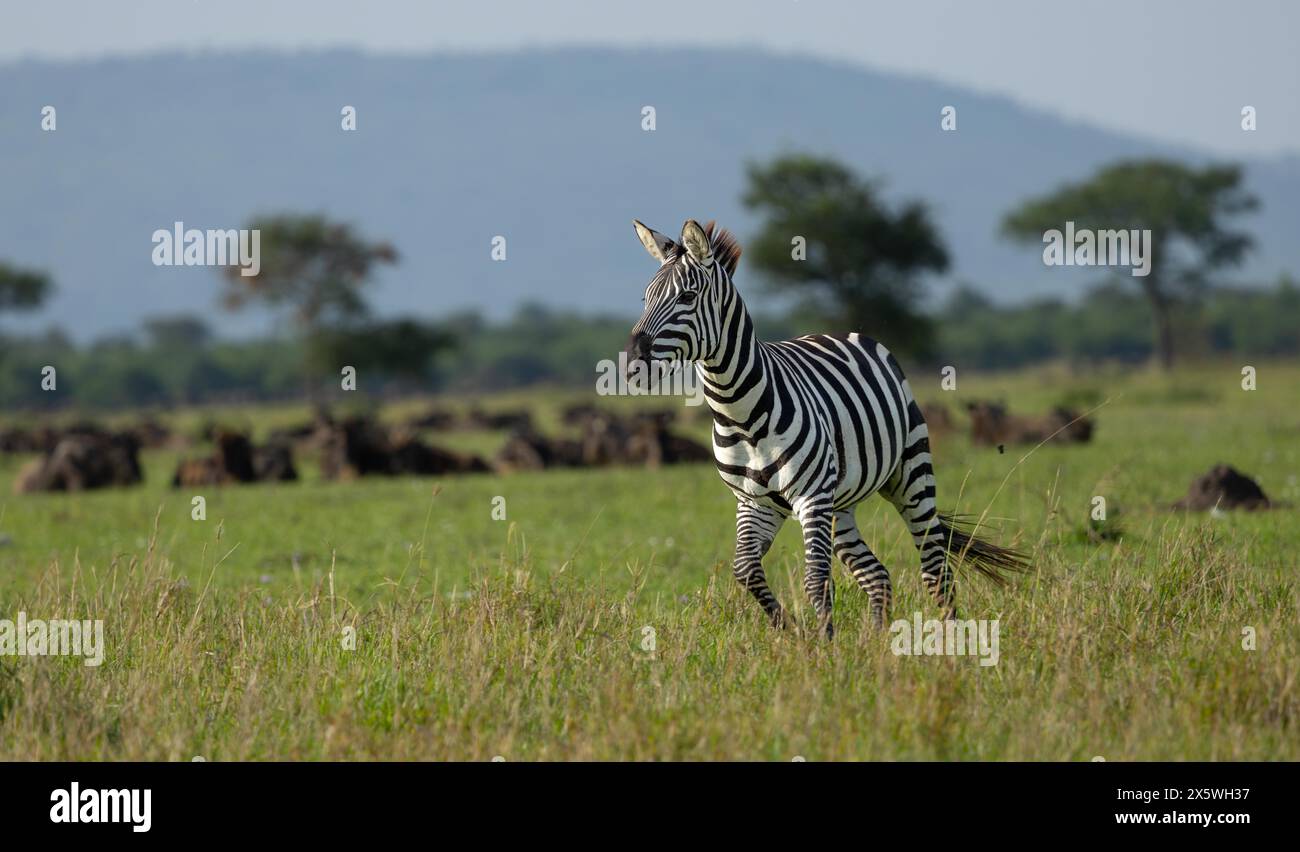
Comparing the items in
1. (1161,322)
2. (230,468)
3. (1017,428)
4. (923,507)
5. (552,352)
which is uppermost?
(552,352)

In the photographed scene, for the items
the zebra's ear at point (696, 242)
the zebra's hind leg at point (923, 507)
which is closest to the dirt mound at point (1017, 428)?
the zebra's hind leg at point (923, 507)

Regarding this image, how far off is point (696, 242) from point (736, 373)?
0.67 m

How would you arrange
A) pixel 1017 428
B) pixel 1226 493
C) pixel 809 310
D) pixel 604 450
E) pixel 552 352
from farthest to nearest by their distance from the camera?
pixel 552 352
pixel 809 310
pixel 604 450
pixel 1017 428
pixel 1226 493

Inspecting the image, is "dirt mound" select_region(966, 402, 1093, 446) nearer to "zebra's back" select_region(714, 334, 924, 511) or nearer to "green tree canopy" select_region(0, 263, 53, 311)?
"zebra's back" select_region(714, 334, 924, 511)

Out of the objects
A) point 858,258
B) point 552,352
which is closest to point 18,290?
point 858,258

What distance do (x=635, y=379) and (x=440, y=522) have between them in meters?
8.99

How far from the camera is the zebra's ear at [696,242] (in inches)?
271

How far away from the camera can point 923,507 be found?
8141 mm

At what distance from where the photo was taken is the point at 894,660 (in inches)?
256

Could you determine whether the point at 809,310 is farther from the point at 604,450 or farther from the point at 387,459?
the point at 387,459

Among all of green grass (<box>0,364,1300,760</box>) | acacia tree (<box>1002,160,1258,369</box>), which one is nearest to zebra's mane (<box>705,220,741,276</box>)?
green grass (<box>0,364,1300,760</box>)

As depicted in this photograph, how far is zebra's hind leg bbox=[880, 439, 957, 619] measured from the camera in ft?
26.7

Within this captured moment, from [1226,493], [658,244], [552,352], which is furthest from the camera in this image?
[552,352]

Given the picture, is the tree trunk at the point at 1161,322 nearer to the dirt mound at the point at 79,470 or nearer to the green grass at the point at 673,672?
the dirt mound at the point at 79,470
